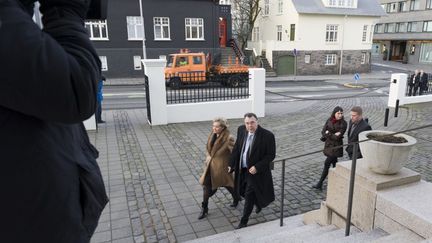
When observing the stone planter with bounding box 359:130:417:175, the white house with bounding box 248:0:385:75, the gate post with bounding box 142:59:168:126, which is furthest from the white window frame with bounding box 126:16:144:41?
the stone planter with bounding box 359:130:417:175

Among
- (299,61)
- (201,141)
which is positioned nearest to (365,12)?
(299,61)

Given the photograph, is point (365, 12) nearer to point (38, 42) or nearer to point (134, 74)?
point (134, 74)

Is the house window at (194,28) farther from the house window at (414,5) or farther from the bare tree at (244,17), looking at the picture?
the house window at (414,5)

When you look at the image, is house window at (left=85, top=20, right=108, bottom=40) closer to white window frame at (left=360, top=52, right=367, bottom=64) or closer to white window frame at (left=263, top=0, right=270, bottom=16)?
white window frame at (left=263, top=0, right=270, bottom=16)

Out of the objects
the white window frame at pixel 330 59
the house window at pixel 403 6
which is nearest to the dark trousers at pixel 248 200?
the white window frame at pixel 330 59

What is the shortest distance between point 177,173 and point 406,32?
52.5 m

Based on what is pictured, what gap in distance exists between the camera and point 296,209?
5.67m

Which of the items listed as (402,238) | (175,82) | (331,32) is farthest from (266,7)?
(402,238)

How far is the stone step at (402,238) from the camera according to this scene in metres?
3.03

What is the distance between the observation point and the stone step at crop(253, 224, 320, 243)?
3.99 m

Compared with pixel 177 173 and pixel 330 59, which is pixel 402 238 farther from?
pixel 330 59

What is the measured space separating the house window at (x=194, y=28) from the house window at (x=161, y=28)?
5.69 feet

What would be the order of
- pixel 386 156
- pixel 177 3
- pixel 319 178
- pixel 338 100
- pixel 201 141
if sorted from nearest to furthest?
pixel 386 156, pixel 319 178, pixel 201 141, pixel 338 100, pixel 177 3

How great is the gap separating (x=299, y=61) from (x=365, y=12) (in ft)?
29.5
